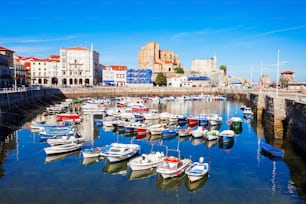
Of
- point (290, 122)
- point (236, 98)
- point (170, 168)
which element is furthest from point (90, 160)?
point (236, 98)

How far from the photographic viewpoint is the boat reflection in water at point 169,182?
803 inches

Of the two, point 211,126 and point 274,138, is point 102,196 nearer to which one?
point 274,138

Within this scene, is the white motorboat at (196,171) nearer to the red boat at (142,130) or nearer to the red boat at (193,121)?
the red boat at (142,130)

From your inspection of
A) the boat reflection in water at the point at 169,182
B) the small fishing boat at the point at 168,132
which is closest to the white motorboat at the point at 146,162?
the boat reflection in water at the point at 169,182

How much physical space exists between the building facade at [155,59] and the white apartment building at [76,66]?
43.1 metres

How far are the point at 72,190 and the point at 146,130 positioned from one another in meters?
18.5

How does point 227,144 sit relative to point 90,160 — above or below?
above

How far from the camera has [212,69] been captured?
616 feet

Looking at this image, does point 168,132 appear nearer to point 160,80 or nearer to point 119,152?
point 119,152

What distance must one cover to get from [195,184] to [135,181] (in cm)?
412

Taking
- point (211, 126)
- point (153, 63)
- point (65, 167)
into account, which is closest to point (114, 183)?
point (65, 167)

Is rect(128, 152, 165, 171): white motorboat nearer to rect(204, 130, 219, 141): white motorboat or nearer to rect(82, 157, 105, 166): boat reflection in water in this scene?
rect(82, 157, 105, 166): boat reflection in water

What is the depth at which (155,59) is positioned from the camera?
172m

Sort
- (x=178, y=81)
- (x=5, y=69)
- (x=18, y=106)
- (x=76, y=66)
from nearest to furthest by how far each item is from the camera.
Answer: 1. (x=18, y=106)
2. (x=5, y=69)
3. (x=76, y=66)
4. (x=178, y=81)
